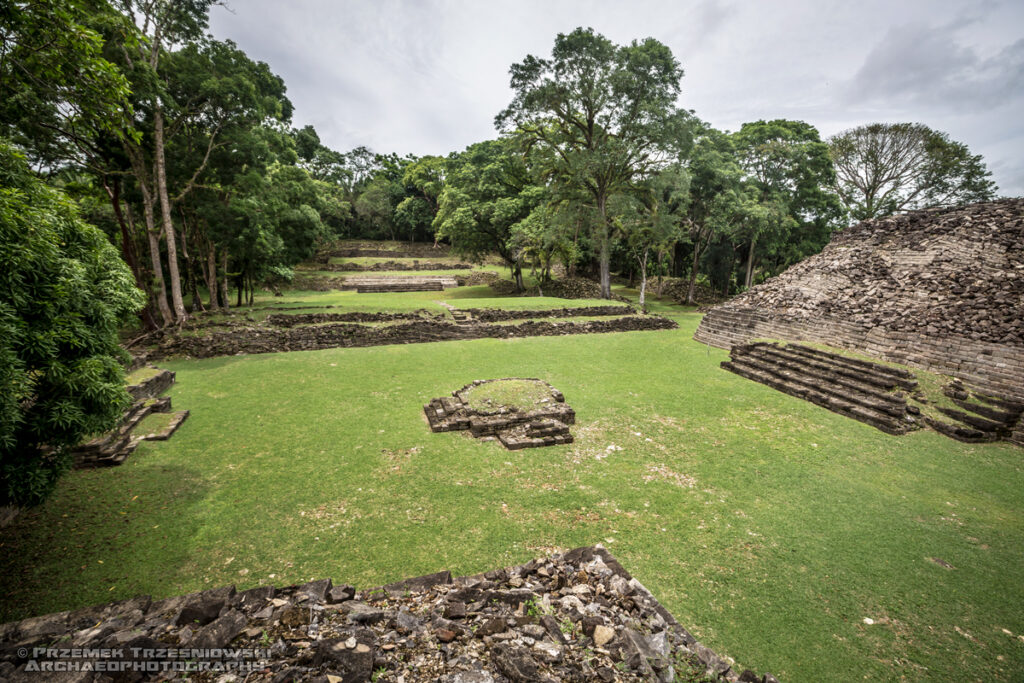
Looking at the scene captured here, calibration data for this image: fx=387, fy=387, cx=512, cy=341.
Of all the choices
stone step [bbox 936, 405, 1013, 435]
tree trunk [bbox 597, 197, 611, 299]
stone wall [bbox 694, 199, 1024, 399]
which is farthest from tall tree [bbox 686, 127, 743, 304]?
stone step [bbox 936, 405, 1013, 435]

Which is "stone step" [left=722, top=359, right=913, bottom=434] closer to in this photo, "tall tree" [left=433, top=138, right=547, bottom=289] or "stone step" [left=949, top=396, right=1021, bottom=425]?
"stone step" [left=949, top=396, right=1021, bottom=425]

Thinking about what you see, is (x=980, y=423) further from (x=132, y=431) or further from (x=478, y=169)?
(x=478, y=169)

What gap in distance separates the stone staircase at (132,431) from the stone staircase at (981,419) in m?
13.2

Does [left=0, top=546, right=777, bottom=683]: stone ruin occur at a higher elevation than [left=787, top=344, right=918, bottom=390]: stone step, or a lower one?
lower

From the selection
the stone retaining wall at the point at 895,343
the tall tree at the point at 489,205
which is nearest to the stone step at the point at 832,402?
the stone retaining wall at the point at 895,343

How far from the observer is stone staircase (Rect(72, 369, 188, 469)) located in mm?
5754

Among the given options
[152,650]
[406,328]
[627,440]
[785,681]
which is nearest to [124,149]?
[406,328]

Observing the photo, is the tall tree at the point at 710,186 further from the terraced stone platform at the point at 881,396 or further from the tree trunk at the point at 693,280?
the terraced stone platform at the point at 881,396

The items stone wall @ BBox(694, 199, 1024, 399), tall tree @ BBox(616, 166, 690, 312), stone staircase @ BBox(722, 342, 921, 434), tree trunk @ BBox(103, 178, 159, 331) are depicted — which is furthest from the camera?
tall tree @ BBox(616, 166, 690, 312)

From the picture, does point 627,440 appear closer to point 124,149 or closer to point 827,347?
point 827,347

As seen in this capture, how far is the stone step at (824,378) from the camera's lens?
8141 millimetres

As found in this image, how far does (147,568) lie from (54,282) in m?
2.94

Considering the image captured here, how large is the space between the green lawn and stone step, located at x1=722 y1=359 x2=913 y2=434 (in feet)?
0.93

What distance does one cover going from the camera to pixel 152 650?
253cm
